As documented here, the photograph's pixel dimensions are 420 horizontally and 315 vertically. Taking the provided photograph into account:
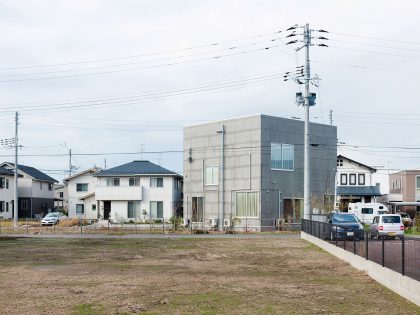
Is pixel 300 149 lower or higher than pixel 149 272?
higher

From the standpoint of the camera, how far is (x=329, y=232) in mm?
25297

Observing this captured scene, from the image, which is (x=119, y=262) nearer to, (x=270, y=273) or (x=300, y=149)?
(x=270, y=273)

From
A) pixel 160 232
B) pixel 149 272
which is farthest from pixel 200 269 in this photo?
pixel 160 232

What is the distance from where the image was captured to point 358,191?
66875 mm

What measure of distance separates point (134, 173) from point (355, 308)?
4750 cm

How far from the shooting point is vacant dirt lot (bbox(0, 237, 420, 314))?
1134 centimetres

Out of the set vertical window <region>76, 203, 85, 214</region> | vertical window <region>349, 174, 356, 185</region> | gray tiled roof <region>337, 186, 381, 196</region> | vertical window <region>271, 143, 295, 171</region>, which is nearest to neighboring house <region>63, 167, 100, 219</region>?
vertical window <region>76, 203, 85, 214</region>

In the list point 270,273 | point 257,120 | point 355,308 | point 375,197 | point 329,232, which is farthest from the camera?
point 375,197

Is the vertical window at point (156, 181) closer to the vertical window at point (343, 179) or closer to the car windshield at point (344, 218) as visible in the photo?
the vertical window at point (343, 179)

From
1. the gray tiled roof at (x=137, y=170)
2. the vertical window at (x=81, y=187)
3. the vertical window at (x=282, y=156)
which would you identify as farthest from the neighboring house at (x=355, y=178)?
the vertical window at (x=81, y=187)

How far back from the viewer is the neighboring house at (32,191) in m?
71.2

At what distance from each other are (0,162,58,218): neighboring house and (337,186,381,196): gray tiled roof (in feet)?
123

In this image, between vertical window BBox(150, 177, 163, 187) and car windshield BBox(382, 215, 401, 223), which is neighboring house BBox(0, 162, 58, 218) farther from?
car windshield BBox(382, 215, 401, 223)

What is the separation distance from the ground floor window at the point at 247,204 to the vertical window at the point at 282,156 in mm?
2890
